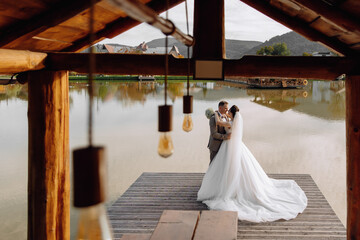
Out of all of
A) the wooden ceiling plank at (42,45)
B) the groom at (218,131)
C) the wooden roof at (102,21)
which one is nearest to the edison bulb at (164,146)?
the wooden roof at (102,21)

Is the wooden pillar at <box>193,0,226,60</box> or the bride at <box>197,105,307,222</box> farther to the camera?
the bride at <box>197,105,307,222</box>

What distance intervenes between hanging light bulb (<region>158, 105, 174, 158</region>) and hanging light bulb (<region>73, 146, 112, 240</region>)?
769 millimetres

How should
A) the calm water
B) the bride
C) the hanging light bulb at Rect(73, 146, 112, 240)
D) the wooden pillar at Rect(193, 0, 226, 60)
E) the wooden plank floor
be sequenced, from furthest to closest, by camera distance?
the calm water
the bride
the wooden plank floor
the wooden pillar at Rect(193, 0, 226, 60)
the hanging light bulb at Rect(73, 146, 112, 240)

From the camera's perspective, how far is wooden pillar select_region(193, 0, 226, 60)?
348 cm

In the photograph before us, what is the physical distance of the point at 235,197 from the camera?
514 centimetres

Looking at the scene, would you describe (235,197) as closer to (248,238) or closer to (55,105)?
(248,238)

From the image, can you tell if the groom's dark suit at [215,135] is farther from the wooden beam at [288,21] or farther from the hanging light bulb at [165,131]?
the hanging light bulb at [165,131]

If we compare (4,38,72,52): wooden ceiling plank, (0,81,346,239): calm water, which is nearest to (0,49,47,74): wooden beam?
(4,38,72,52): wooden ceiling plank

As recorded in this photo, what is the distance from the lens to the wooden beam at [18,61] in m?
2.70

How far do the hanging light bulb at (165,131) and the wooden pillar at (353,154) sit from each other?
2.15 metres

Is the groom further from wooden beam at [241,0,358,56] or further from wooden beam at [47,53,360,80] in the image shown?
wooden beam at [241,0,358,56]

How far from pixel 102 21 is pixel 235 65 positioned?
4.85ft

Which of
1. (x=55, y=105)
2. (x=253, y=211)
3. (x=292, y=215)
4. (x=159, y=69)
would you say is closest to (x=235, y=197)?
(x=253, y=211)

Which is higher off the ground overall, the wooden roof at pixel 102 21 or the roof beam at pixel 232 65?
the wooden roof at pixel 102 21
